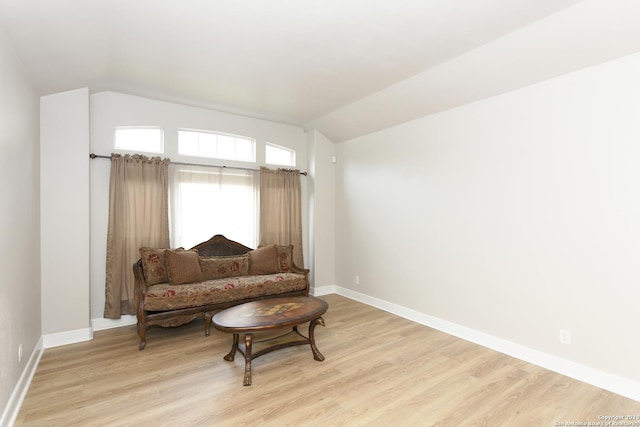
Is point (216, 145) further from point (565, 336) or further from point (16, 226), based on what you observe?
point (565, 336)

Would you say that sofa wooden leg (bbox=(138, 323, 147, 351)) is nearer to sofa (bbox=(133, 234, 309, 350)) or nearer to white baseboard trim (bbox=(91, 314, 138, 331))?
sofa (bbox=(133, 234, 309, 350))

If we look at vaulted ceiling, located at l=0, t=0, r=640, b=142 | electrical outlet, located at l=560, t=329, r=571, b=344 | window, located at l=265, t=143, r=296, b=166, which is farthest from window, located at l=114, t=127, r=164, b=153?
electrical outlet, located at l=560, t=329, r=571, b=344

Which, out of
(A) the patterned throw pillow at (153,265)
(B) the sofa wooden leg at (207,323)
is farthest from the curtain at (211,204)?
(B) the sofa wooden leg at (207,323)

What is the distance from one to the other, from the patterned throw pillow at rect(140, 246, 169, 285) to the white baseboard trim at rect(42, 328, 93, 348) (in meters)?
0.80

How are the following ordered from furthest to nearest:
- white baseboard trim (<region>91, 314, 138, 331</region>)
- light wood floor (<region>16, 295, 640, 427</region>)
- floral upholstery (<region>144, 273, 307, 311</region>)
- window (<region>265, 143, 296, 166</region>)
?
1. window (<region>265, 143, 296, 166</region>)
2. white baseboard trim (<region>91, 314, 138, 331</region>)
3. floral upholstery (<region>144, 273, 307, 311</region>)
4. light wood floor (<region>16, 295, 640, 427</region>)

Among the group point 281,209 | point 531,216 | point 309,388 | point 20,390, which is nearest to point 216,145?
point 281,209

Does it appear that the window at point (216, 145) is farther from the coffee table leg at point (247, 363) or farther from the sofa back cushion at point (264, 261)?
the coffee table leg at point (247, 363)

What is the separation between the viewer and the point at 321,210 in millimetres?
5398

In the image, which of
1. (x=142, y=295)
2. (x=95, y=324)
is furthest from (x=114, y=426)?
(x=95, y=324)

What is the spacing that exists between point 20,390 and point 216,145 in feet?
11.0

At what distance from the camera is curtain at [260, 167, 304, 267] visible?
492 cm

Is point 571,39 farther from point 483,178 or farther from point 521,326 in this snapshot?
point 521,326

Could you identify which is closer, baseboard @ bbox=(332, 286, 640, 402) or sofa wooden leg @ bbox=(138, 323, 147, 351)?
baseboard @ bbox=(332, 286, 640, 402)

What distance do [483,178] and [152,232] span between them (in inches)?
160
